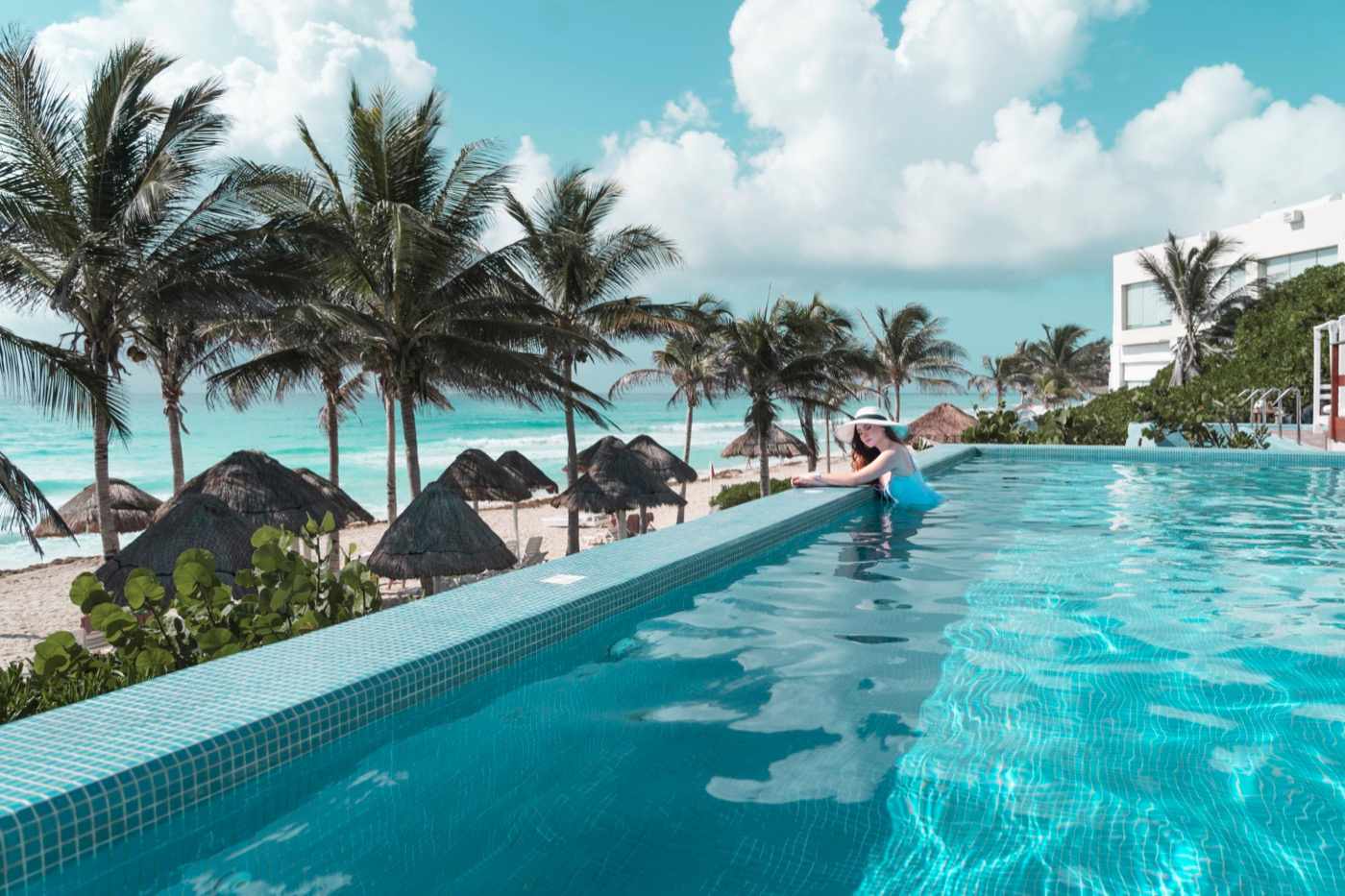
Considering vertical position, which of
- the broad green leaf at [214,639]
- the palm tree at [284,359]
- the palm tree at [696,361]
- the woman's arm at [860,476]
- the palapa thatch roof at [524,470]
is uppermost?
the palm tree at [696,361]

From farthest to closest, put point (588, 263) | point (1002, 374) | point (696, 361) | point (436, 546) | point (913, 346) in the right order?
1. point (1002, 374)
2. point (913, 346)
3. point (696, 361)
4. point (588, 263)
5. point (436, 546)

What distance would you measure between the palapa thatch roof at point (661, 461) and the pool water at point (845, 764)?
41.7ft

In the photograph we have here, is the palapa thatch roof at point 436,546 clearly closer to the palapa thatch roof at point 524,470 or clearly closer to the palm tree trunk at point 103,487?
the palm tree trunk at point 103,487

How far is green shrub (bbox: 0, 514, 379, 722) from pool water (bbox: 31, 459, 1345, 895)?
4.11 feet

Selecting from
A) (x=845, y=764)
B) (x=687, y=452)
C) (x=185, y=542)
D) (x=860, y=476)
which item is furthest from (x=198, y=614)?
(x=687, y=452)

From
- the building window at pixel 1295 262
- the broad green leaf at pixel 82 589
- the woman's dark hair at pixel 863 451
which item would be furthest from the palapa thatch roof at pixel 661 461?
the building window at pixel 1295 262

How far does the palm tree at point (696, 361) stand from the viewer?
22109mm

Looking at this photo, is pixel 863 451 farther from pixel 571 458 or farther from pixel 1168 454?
pixel 571 458

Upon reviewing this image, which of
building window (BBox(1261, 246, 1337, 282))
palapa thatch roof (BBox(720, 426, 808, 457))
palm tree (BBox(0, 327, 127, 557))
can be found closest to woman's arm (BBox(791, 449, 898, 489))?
palm tree (BBox(0, 327, 127, 557))

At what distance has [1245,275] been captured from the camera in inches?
1203

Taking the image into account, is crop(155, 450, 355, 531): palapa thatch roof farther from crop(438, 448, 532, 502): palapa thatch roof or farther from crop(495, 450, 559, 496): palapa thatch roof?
crop(495, 450, 559, 496): palapa thatch roof

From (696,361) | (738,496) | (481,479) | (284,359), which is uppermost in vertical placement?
(696,361)

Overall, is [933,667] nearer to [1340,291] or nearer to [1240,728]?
[1240,728]

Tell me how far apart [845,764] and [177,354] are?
1635 cm
